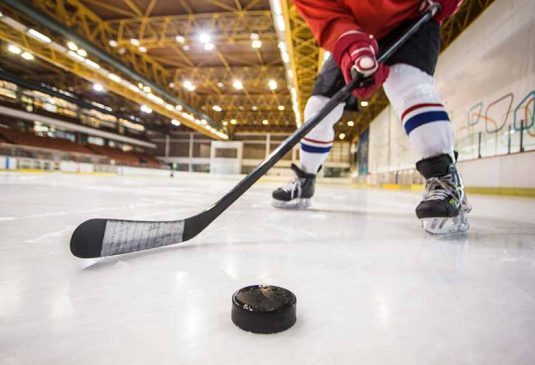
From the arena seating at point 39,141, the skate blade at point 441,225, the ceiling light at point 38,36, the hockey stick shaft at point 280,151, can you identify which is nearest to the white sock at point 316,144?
the hockey stick shaft at point 280,151

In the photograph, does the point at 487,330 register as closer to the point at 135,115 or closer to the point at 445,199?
the point at 445,199

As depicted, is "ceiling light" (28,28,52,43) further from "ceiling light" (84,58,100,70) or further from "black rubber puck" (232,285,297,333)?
"black rubber puck" (232,285,297,333)

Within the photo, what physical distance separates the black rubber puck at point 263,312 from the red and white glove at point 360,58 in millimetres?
960

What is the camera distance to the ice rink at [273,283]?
0.91ft

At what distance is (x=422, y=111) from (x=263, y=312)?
3.51 ft

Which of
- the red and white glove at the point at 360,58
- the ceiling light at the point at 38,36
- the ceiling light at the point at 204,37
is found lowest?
the red and white glove at the point at 360,58

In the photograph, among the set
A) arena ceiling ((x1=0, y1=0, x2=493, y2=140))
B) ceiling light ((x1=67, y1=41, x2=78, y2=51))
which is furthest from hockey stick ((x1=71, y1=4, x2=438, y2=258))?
ceiling light ((x1=67, y1=41, x2=78, y2=51))

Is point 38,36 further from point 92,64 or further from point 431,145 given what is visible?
Result: point 431,145

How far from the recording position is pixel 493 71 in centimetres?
558

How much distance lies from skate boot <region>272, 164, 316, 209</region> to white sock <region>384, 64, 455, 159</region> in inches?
24.7

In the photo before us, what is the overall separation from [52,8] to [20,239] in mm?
9049

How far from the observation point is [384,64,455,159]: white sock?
1088 millimetres

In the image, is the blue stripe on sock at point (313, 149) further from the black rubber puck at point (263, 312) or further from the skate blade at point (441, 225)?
the black rubber puck at point (263, 312)

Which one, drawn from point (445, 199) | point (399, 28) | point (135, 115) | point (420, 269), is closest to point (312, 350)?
point (420, 269)
